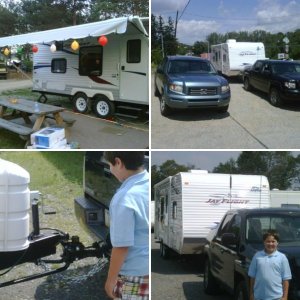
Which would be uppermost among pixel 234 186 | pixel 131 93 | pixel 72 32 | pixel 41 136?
pixel 72 32

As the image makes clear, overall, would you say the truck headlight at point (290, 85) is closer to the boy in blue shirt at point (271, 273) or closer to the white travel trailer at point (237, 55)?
the white travel trailer at point (237, 55)

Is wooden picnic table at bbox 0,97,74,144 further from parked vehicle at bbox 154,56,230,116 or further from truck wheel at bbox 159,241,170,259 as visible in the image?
truck wheel at bbox 159,241,170,259

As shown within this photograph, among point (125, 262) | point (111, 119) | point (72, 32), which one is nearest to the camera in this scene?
point (125, 262)

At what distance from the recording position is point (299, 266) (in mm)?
3465

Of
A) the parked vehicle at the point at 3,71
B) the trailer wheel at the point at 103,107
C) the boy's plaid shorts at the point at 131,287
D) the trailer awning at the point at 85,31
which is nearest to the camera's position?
the boy's plaid shorts at the point at 131,287

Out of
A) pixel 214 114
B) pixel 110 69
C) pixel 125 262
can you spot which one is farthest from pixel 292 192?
pixel 125 262

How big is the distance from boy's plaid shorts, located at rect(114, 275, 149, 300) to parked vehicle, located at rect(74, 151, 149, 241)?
1.30 meters

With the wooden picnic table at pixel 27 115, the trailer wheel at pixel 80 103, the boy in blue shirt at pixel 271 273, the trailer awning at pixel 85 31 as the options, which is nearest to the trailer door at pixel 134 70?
the trailer awning at pixel 85 31

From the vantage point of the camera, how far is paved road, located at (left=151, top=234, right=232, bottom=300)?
4781 mm

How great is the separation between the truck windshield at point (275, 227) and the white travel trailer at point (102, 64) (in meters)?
4.72

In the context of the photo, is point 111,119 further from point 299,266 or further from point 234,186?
point 299,266

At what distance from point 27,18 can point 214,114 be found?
5539mm

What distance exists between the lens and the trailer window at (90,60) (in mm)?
9947

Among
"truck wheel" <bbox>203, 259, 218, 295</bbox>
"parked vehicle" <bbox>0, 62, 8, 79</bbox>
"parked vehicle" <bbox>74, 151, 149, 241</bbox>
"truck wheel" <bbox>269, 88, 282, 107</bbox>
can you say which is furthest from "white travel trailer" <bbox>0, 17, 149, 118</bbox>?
"parked vehicle" <bbox>0, 62, 8, 79</bbox>
